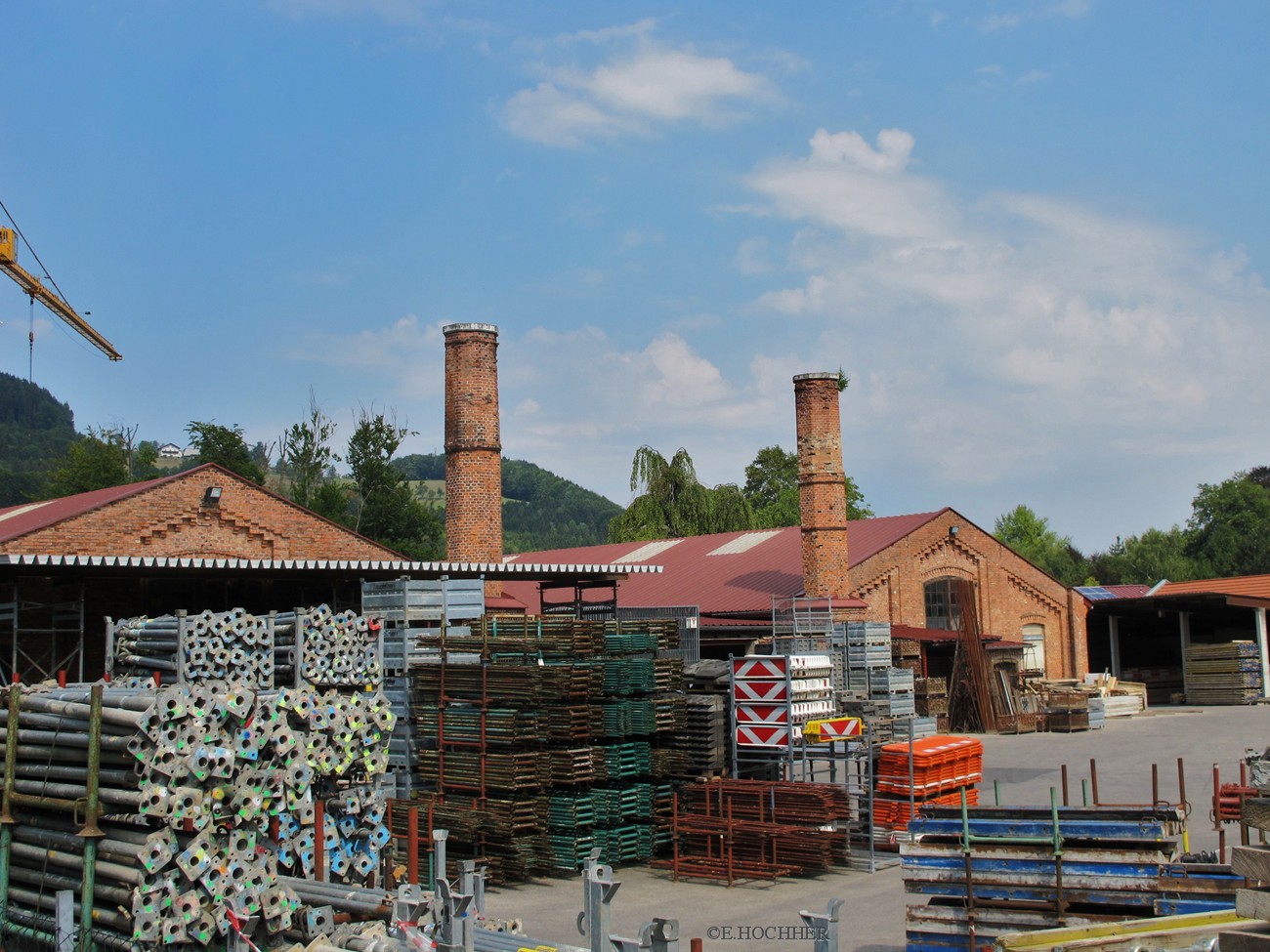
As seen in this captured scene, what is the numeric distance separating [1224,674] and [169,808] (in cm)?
3893

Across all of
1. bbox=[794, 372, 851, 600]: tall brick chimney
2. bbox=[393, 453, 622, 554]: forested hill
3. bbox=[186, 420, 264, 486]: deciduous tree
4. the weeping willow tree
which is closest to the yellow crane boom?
bbox=[186, 420, 264, 486]: deciduous tree

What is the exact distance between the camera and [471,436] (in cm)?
2675

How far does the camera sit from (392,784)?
17234mm

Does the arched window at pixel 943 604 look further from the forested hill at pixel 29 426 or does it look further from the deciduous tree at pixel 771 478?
the forested hill at pixel 29 426

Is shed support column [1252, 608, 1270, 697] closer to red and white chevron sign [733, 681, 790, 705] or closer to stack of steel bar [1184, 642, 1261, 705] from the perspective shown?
stack of steel bar [1184, 642, 1261, 705]

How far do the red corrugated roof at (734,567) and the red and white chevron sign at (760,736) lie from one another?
1539 cm

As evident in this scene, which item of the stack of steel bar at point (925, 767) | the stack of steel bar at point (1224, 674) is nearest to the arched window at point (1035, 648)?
the stack of steel bar at point (1224, 674)

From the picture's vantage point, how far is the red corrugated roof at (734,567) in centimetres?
3550

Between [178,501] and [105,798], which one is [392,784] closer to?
[105,798]

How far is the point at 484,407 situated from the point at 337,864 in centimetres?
1601

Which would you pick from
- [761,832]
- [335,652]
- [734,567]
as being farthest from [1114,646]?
[335,652]

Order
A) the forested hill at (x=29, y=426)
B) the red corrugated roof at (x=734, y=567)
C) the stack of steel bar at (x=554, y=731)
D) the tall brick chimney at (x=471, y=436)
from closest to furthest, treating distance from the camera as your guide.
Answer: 1. the stack of steel bar at (x=554, y=731)
2. the tall brick chimney at (x=471, y=436)
3. the red corrugated roof at (x=734, y=567)
4. the forested hill at (x=29, y=426)

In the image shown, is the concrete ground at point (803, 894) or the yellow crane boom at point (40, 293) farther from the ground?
the yellow crane boom at point (40, 293)

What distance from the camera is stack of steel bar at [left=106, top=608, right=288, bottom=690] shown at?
16844mm
